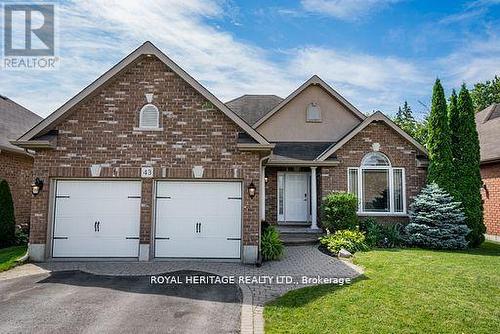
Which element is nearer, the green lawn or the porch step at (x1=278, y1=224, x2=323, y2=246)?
the green lawn

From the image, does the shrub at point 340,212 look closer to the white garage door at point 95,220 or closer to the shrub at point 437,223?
the shrub at point 437,223

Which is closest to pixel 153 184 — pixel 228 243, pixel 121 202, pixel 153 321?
pixel 121 202

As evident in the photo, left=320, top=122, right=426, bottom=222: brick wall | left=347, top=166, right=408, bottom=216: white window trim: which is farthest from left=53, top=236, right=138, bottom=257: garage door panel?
left=347, top=166, right=408, bottom=216: white window trim

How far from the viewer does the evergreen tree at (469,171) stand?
1196 centimetres

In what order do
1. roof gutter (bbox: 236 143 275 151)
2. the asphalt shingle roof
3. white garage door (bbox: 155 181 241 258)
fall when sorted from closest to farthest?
roof gutter (bbox: 236 143 275 151)
white garage door (bbox: 155 181 241 258)
the asphalt shingle roof

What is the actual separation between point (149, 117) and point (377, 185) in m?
9.15

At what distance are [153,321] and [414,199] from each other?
11.0m

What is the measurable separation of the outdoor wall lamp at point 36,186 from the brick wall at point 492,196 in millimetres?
17237

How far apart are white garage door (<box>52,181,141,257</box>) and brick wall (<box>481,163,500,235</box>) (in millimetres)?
14692

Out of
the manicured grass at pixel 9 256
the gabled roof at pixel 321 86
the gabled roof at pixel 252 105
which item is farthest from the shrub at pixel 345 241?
the manicured grass at pixel 9 256

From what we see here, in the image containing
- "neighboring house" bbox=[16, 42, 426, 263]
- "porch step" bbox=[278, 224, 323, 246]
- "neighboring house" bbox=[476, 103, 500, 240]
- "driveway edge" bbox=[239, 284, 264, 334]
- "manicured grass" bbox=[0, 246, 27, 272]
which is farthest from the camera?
"neighboring house" bbox=[476, 103, 500, 240]

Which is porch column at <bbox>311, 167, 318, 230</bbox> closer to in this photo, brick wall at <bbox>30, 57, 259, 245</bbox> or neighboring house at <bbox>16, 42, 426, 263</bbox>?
neighboring house at <bbox>16, 42, 426, 263</bbox>

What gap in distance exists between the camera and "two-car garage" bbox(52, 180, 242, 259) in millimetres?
9477

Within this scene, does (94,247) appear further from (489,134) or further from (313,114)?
(489,134)
